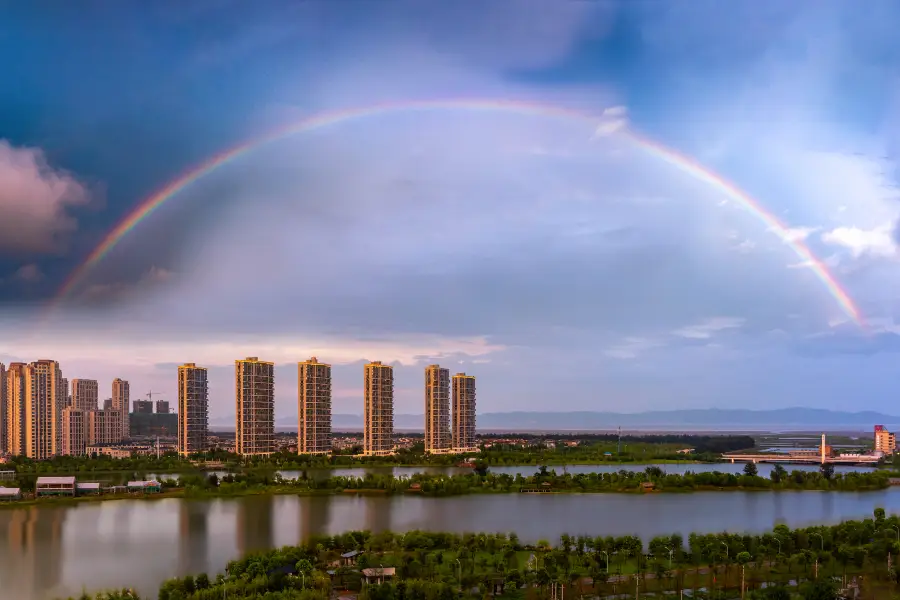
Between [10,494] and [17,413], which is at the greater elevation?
[17,413]

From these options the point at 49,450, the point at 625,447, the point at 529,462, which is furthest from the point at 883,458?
the point at 49,450

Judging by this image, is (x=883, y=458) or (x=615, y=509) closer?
(x=615, y=509)

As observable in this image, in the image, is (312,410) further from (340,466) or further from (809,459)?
(809,459)

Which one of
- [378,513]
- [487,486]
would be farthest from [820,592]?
[487,486]

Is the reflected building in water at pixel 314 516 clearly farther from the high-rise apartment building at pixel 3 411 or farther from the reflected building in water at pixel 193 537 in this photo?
the high-rise apartment building at pixel 3 411

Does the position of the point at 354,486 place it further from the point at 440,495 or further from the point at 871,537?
the point at 871,537

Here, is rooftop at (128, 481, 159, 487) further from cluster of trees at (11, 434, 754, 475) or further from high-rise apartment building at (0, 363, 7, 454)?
high-rise apartment building at (0, 363, 7, 454)
